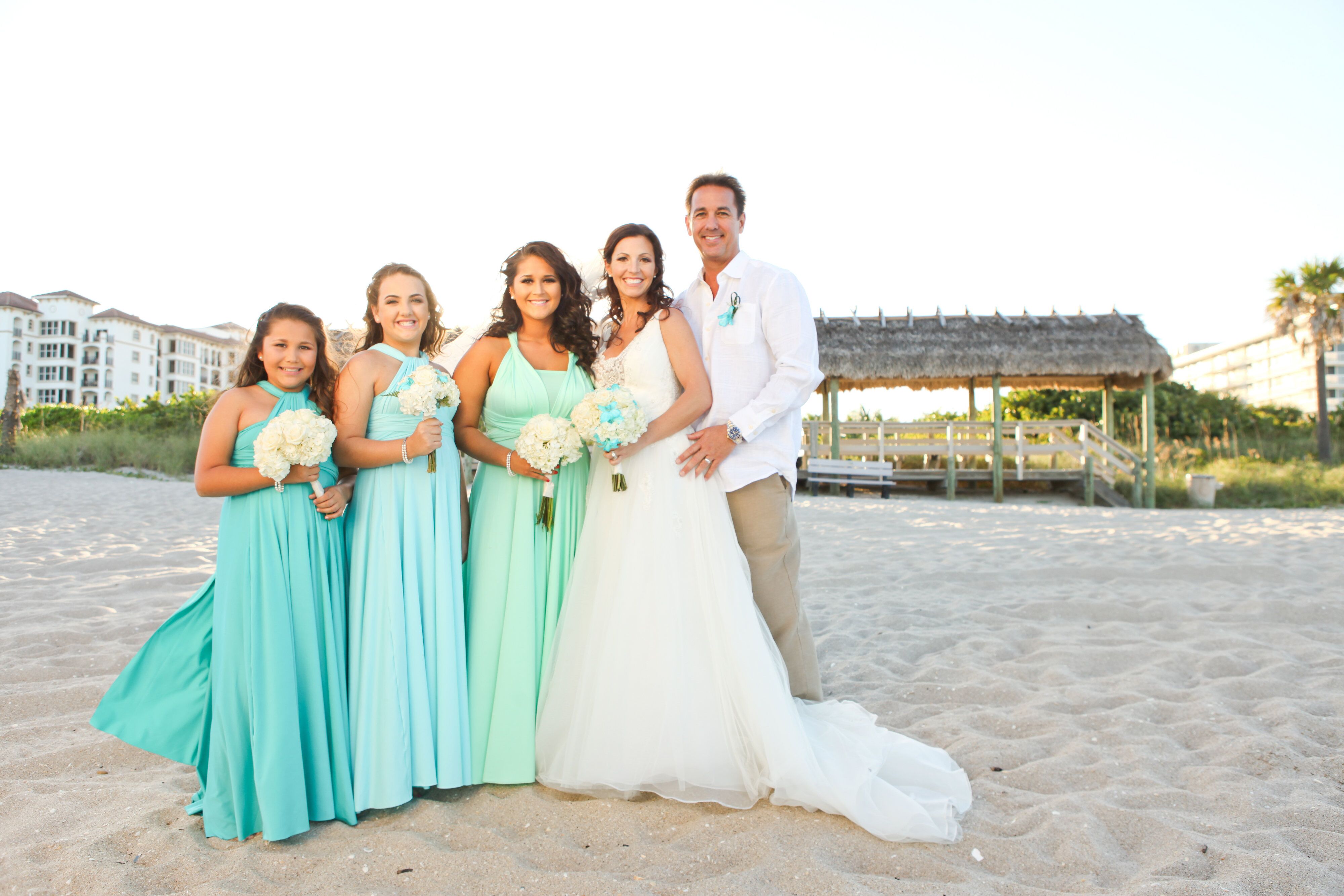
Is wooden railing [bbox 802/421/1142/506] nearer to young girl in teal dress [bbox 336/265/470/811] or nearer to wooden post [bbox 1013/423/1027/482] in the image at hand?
wooden post [bbox 1013/423/1027/482]

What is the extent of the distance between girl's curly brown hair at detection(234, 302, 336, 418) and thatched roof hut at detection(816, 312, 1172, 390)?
1582cm

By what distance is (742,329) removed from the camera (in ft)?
12.3

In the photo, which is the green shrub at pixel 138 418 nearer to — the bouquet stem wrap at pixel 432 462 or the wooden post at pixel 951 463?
the wooden post at pixel 951 463

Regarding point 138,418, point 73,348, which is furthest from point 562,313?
point 73,348

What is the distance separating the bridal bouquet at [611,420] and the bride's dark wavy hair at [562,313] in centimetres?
42

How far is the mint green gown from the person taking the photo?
10.4ft

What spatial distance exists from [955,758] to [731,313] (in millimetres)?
2215

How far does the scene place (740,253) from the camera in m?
3.82

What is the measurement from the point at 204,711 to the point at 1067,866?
3.06 metres

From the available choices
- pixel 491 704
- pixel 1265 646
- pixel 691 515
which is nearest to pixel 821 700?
pixel 691 515

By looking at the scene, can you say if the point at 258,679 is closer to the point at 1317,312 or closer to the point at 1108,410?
the point at 1108,410

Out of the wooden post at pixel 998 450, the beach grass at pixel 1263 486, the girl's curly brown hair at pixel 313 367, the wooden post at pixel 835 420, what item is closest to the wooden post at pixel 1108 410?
the beach grass at pixel 1263 486

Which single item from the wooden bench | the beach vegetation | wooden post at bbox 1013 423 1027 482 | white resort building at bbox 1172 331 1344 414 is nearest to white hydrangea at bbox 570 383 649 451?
the wooden bench

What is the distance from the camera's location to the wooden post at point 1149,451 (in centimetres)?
1766
